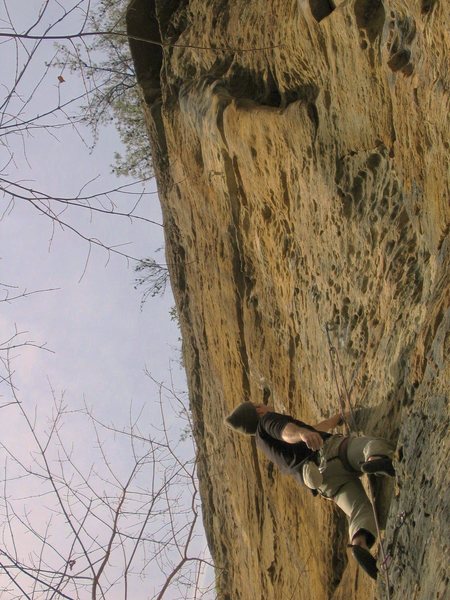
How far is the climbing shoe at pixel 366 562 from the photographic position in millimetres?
4184

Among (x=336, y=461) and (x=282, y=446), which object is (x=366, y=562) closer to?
(x=336, y=461)

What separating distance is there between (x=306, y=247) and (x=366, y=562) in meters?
2.59

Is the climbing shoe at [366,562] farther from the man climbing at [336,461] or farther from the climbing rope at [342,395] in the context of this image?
the climbing rope at [342,395]

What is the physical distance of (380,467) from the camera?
4211 mm

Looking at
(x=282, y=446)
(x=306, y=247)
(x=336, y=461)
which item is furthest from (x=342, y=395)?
(x=306, y=247)

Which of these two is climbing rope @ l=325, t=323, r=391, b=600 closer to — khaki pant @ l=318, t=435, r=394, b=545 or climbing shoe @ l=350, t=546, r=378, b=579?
khaki pant @ l=318, t=435, r=394, b=545

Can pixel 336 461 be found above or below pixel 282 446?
below

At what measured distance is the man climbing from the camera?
4.29 m

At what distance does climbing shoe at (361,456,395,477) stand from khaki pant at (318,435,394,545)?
7cm

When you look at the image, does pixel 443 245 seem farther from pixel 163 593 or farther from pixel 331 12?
pixel 163 593

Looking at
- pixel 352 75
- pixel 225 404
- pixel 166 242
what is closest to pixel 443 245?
pixel 352 75

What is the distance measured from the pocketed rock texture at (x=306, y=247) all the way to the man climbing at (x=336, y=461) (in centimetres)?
18

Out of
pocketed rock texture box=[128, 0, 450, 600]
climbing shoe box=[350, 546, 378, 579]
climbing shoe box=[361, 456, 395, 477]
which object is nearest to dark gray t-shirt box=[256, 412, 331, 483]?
pocketed rock texture box=[128, 0, 450, 600]

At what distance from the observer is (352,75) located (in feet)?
15.3
